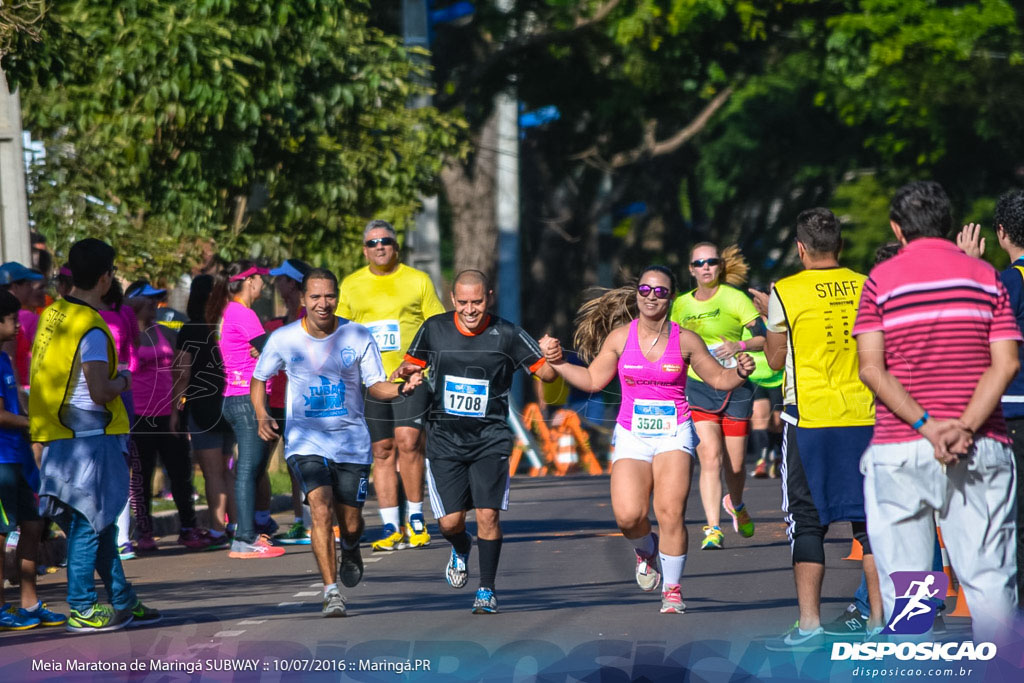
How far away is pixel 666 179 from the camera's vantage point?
3222 cm

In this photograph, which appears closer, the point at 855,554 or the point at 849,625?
the point at 849,625

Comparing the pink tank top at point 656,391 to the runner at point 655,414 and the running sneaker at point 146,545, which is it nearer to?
the runner at point 655,414

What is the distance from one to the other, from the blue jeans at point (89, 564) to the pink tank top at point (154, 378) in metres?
3.20

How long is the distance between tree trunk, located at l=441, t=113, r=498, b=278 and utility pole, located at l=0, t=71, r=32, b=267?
41.7 feet

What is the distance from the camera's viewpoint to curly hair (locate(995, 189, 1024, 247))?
730cm

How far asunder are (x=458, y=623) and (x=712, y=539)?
10.3ft

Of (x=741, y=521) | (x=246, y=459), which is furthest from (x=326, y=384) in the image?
(x=741, y=521)

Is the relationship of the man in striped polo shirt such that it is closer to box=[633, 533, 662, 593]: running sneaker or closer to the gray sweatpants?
the gray sweatpants

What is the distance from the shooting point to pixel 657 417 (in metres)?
8.64

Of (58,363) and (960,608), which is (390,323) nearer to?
(58,363)

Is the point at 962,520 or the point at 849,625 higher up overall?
the point at 962,520

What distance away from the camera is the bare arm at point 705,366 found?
8445 millimetres

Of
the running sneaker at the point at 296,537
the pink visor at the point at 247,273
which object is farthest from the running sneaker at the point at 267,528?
the pink visor at the point at 247,273

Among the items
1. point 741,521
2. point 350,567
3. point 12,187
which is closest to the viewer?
point 350,567
